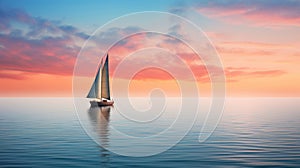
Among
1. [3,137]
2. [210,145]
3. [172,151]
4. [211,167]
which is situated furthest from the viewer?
[3,137]

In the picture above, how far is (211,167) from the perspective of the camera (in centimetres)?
3216

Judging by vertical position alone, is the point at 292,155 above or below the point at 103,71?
below

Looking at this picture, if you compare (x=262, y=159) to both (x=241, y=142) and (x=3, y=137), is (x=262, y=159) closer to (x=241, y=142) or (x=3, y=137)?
(x=241, y=142)

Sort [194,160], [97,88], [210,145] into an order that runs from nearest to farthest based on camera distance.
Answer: [194,160] → [210,145] → [97,88]

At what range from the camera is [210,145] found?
46375 millimetres

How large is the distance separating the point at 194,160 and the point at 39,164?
15749 mm

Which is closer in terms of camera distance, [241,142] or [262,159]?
[262,159]

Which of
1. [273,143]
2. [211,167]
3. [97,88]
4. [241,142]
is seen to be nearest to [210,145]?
[241,142]

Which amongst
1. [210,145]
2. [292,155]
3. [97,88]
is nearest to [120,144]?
[210,145]

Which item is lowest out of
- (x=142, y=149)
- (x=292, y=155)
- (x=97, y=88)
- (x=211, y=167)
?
(x=211, y=167)

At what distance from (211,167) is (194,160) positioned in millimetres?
3548

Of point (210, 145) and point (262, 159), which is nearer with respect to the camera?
point (262, 159)

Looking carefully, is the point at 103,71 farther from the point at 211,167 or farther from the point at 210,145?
the point at 211,167

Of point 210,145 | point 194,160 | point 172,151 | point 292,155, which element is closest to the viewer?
point 194,160
